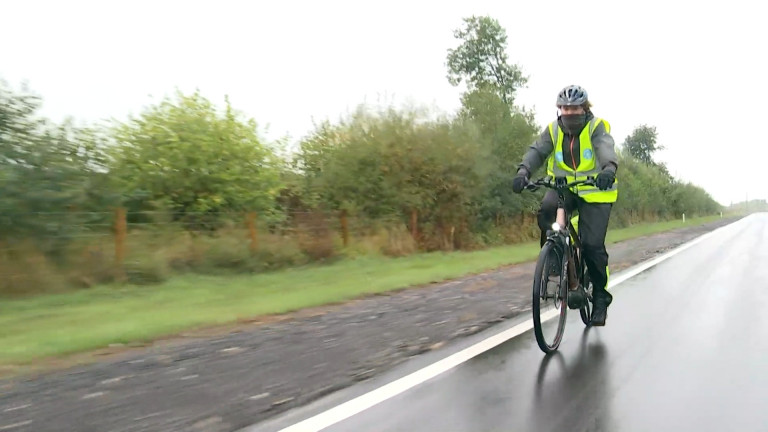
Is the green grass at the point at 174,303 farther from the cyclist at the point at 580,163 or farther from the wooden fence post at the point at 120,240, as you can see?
the cyclist at the point at 580,163

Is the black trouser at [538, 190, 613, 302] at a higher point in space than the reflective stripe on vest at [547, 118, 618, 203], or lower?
lower

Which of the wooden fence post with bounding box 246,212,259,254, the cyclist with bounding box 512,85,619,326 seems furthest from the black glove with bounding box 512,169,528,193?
the wooden fence post with bounding box 246,212,259,254

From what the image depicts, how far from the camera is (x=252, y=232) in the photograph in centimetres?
1521

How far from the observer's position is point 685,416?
4027mm

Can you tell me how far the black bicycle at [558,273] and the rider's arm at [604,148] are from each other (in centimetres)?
20

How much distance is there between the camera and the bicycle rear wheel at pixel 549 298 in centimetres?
539

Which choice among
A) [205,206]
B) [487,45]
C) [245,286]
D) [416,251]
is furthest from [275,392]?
[487,45]

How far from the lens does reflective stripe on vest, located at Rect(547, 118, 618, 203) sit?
5.90m

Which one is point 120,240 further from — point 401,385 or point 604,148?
→ point 604,148

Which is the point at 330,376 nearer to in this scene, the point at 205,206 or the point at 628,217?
the point at 205,206

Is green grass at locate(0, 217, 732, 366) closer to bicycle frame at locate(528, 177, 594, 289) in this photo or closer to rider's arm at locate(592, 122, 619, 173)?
bicycle frame at locate(528, 177, 594, 289)

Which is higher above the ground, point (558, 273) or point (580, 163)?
point (580, 163)

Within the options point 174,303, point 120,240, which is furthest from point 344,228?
point 174,303

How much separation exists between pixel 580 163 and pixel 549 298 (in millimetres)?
1305
